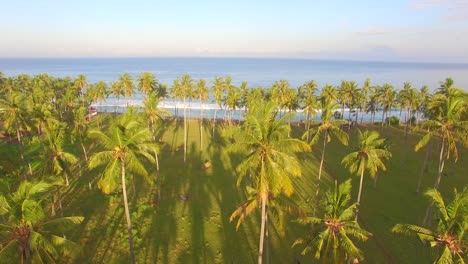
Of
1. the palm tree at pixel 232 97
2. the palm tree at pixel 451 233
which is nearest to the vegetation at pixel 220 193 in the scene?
the palm tree at pixel 451 233

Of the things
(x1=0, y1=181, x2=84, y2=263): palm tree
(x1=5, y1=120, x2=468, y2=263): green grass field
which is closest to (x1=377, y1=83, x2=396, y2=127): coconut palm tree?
(x1=5, y1=120, x2=468, y2=263): green grass field

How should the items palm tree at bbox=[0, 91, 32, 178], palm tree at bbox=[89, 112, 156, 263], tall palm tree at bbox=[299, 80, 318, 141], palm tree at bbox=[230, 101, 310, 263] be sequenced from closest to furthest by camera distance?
palm tree at bbox=[230, 101, 310, 263]
palm tree at bbox=[89, 112, 156, 263]
palm tree at bbox=[0, 91, 32, 178]
tall palm tree at bbox=[299, 80, 318, 141]

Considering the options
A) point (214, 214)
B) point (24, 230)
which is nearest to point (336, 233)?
point (24, 230)

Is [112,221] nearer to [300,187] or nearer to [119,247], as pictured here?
[119,247]

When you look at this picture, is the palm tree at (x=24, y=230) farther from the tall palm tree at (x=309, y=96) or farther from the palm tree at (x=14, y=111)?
the tall palm tree at (x=309, y=96)

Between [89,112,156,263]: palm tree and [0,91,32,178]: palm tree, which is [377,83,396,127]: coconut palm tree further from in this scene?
[0,91,32,178]: palm tree

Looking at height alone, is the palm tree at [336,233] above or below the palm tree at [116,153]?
below
